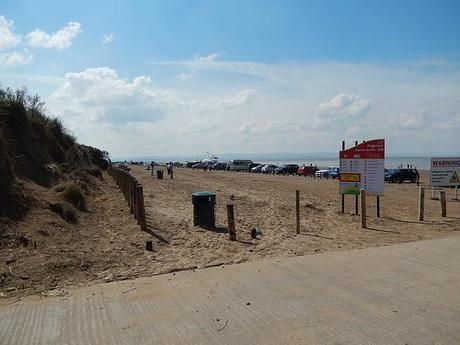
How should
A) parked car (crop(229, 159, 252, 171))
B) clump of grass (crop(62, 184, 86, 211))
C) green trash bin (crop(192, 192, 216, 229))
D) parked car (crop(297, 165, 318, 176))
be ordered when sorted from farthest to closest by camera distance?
1. parked car (crop(229, 159, 252, 171))
2. parked car (crop(297, 165, 318, 176))
3. clump of grass (crop(62, 184, 86, 211))
4. green trash bin (crop(192, 192, 216, 229))

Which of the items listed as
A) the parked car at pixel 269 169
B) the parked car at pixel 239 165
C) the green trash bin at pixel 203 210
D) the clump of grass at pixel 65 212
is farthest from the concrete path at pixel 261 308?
the parked car at pixel 239 165

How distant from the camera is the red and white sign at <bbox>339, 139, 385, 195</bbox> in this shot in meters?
15.0

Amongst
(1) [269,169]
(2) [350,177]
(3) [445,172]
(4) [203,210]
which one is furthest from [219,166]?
(4) [203,210]

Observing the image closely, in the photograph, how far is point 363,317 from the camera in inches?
207

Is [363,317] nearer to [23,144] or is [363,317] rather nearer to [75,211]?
[75,211]

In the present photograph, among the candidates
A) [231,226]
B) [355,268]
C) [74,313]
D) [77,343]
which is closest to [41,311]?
[74,313]

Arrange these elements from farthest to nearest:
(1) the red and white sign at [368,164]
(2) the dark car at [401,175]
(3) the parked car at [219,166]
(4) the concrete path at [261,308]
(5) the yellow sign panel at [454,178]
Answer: (3) the parked car at [219,166]
(2) the dark car at [401,175]
(5) the yellow sign panel at [454,178]
(1) the red and white sign at [368,164]
(4) the concrete path at [261,308]

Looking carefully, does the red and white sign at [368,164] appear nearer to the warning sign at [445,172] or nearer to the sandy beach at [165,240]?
the sandy beach at [165,240]

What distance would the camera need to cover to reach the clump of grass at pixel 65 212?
39.5 ft

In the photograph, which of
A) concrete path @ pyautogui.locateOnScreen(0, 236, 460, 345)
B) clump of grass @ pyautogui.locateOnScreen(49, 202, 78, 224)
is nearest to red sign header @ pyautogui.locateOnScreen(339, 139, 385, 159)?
concrete path @ pyautogui.locateOnScreen(0, 236, 460, 345)

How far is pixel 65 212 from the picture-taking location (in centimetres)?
1231

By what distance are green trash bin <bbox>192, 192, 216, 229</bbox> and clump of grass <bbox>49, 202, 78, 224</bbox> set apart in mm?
2991

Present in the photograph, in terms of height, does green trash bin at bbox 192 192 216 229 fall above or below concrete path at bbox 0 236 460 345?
above

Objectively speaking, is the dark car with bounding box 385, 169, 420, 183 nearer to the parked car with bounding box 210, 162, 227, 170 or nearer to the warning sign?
the warning sign
